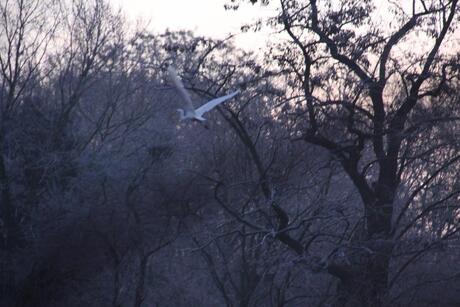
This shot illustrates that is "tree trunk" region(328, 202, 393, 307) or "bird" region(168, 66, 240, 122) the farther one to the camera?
"tree trunk" region(328, 202, 393, 307)

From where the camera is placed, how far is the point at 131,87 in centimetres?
2733

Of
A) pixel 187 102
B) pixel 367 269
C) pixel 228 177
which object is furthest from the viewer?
pixel 228 177

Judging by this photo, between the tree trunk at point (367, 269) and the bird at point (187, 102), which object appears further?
Result: the tree trunk at point (367, 269)

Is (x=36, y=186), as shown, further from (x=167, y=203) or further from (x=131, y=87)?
(x=131, y=87)

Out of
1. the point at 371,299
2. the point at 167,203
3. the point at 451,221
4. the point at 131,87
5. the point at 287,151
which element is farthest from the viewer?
the point at 131,87

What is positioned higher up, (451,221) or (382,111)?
(382,111)

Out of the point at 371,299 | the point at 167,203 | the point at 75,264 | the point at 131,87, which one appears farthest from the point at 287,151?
the point at 131,87

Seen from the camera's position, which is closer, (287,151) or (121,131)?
(287,151)

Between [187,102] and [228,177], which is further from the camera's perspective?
[228,177]

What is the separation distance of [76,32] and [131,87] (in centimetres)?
295

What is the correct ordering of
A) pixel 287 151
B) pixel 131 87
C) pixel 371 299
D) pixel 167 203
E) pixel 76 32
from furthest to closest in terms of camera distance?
pixel 131 87 → pixel 76 32 → pixel 167 203 → pixel 287 151 → pixel 371 299

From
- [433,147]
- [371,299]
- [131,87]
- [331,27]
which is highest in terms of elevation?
[131,87]

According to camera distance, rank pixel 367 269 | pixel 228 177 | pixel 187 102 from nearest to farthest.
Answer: pixel 187 102 → pixel 367 269 → pixel 228 177

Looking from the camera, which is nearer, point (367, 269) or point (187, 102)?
point (187, 102)
